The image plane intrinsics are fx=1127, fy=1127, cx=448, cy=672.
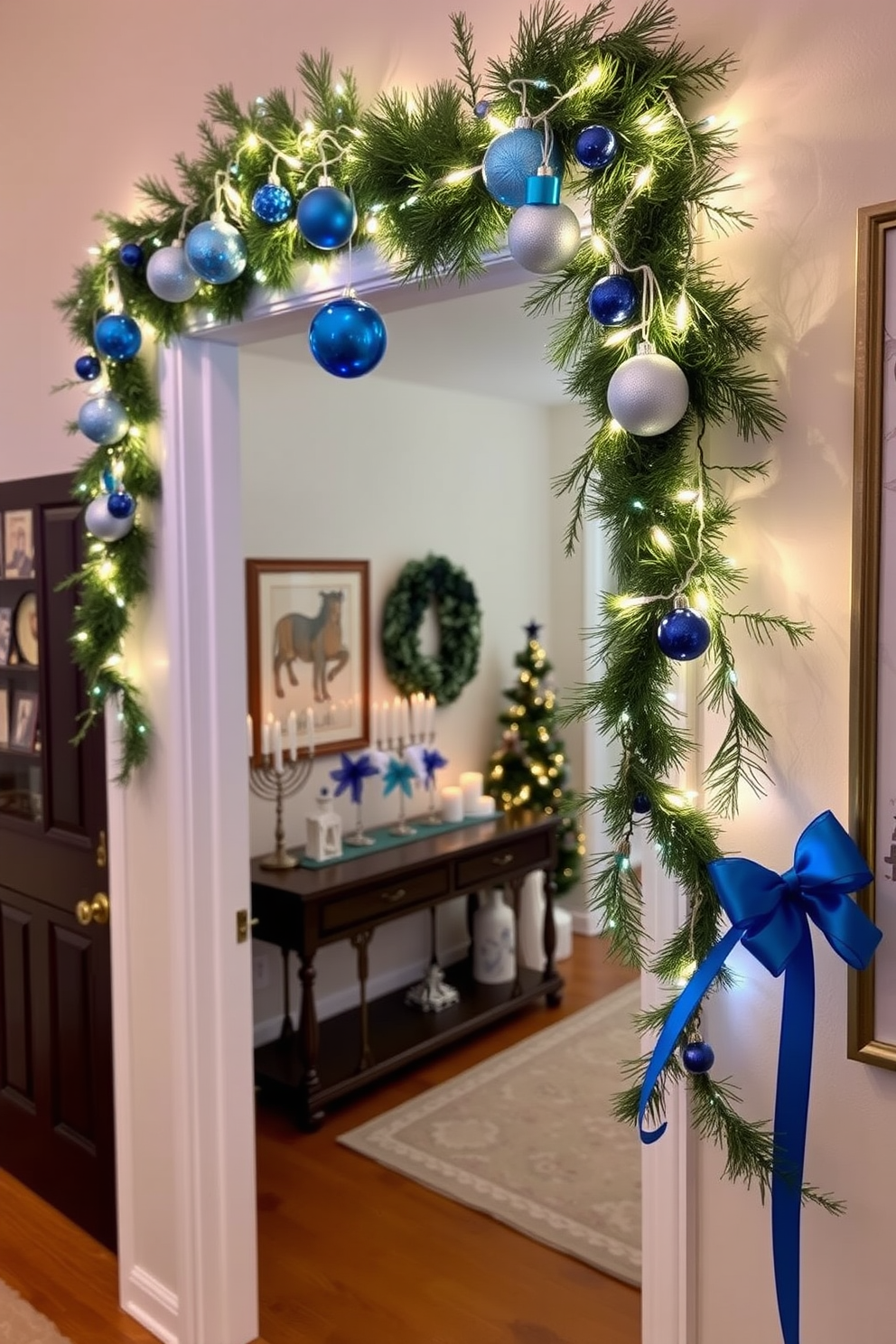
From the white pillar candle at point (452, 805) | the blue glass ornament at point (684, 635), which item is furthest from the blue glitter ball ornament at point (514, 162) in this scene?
the white pillar candle at point (452, 805)

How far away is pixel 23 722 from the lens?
9.68ft

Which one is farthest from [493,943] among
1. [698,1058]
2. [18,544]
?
[698,1058]

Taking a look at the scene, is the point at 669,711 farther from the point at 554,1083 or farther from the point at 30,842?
the point at 554,1083

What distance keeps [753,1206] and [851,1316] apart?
169 millimetres

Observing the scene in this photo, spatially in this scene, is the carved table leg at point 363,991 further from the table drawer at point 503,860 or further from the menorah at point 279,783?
the table drawer at point 503,860

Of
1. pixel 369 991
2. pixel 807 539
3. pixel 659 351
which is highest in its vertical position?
pixel 659 351

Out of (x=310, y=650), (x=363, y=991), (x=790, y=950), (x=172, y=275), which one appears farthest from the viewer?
(x=310, y=650)

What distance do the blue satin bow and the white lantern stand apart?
8.30 ft

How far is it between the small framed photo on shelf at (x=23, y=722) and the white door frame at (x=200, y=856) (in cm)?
56

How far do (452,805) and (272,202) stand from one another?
9.81 feet

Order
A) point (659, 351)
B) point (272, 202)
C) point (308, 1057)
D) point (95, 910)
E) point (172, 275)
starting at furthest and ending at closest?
1. point (308, 1057)
2. point (95, 910)
3. point (172, 275)
4. point (272, 202)
5. point (659, 351)

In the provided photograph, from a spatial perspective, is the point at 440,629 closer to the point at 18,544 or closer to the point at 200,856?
the point at 18,544

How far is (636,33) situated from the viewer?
4.77ft

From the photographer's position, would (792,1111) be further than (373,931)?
No
